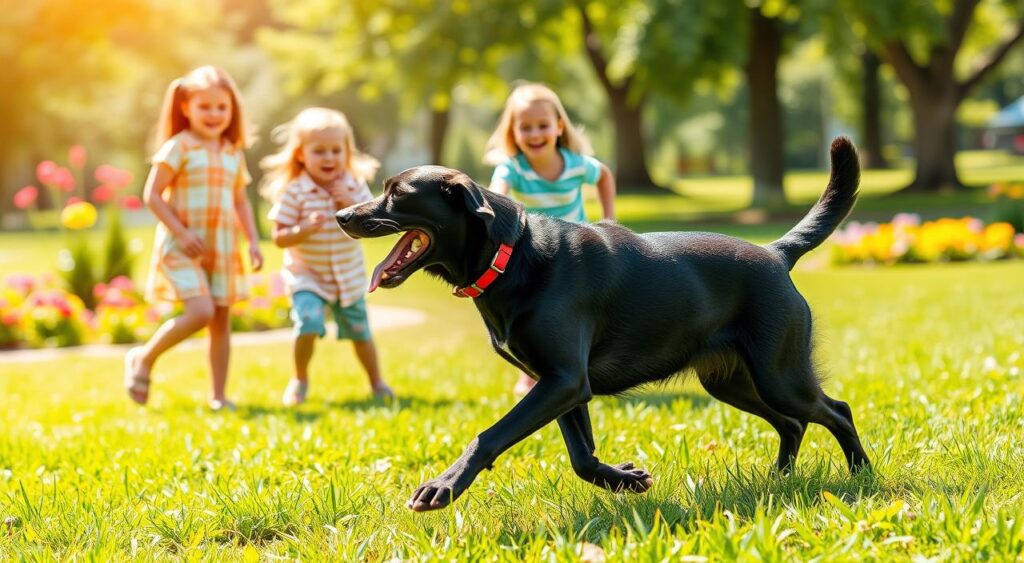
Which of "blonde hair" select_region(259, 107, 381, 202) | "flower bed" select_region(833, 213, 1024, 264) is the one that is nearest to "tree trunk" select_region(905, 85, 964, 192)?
"flower bed" select_region(833, 213, 1024, 264)

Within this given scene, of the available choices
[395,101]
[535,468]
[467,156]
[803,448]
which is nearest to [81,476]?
[535,468]

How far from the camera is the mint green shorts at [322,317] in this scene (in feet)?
21.3

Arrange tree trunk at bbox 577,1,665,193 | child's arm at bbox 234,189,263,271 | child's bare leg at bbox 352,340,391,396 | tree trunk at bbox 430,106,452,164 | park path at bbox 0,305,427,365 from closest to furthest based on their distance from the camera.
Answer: child's arm at bbox 234,189,263,271 < child's bare leg at bbox 352,340,391,396 < park path at bbox 0,305,427,365 < tree trunk at bbox 577,1,665,193 < tree trunk at bbox 430,106,452,164

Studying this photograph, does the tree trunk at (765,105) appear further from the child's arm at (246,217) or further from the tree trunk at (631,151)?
the child's arm at (246,217)

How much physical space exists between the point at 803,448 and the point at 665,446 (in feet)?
1.87

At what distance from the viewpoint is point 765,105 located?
25250 mm

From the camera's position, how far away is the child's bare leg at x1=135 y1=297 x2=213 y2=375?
647 centimetres

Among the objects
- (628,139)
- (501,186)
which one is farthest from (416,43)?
(501,186)

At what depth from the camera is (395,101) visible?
53.9 metres

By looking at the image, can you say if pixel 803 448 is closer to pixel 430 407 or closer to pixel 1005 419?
pixel 1005 419

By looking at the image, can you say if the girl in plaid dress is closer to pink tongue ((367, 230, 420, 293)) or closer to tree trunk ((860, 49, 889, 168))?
pink tongue ((367, 230, 420, 293))

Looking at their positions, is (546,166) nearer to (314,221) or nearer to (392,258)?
(314,221)

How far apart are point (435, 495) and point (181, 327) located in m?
3.73

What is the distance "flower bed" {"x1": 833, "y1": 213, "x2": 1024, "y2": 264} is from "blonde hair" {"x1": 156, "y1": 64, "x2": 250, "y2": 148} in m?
10.4
